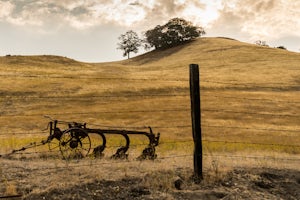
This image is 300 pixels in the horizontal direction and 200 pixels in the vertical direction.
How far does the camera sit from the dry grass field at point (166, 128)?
867 centimetres

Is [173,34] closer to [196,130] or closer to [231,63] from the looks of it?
[231,63]

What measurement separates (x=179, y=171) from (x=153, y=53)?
103283 mm

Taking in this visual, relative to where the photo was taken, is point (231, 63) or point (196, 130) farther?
point (231, 63)

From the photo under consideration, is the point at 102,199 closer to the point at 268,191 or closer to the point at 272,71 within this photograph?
the point at 268,191

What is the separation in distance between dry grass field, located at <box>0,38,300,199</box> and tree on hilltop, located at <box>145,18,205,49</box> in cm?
3327

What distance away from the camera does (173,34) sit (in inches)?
4478

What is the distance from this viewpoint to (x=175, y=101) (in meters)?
35.6

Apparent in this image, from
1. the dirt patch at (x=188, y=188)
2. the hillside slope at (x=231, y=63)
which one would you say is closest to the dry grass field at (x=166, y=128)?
the dirt patch at (x=188, y=188)

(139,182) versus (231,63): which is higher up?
(231,63)

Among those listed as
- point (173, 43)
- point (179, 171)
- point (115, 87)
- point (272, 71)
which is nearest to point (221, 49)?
point (173, 43)

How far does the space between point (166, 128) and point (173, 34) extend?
9012 cm

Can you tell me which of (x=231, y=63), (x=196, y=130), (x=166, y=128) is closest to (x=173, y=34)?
(x=231, y=63)

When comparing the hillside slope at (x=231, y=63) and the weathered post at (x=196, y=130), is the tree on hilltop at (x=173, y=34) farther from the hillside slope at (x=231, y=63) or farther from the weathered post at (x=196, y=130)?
the weathered post at (x=196, y=130)

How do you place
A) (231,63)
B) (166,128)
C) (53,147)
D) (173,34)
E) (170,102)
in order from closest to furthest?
(53,147) → (166,128) → (170,102) → (231,63) → (173,34)
